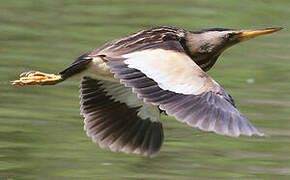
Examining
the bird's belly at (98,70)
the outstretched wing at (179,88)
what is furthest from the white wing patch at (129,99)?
the outstretched wing at (179,88)

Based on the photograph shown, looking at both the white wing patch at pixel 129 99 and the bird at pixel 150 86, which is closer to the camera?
the bird at pixel 150 86

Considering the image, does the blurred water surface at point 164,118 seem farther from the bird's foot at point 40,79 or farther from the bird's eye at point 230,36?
the bird's eye at point 230,36

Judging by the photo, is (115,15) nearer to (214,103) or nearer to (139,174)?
(139,174)

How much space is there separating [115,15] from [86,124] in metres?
4.83

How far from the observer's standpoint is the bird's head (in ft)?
24.3

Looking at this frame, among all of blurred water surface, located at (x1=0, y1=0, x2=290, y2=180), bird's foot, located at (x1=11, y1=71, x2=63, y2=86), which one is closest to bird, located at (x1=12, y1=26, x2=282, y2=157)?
bird's foot, located at (x1=11, y1=71, x2=63, y2=86)

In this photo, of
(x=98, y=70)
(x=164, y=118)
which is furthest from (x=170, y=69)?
(x=164, y=118)

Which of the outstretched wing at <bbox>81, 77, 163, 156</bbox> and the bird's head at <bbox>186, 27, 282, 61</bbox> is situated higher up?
Result: the bird's head at <bbox>186, 27, 282, 61</bbox>

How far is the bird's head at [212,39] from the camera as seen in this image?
24.3ft

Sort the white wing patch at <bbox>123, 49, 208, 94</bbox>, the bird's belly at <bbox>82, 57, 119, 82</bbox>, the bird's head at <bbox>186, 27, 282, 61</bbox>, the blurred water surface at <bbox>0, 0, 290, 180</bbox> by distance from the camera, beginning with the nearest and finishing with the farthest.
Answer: the white wing patch at <bbox>123, 49, 208, 94</bbox>
the bird's belly at <bbox>82, 57, 119, 82</bbox>
the bird's head at <bbox>186, 27, 282, 61</bbox>
the blurred water surface at <bbox>0, 0, 290, 180</bbox>

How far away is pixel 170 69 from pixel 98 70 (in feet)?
2.35

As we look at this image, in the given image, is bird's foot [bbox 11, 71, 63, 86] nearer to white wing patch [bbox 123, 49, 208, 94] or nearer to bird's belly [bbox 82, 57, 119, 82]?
bird's belly [bbox 82, 57, 119, 82]

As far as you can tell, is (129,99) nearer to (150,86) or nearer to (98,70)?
(98,70)

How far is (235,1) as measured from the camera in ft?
42.2
